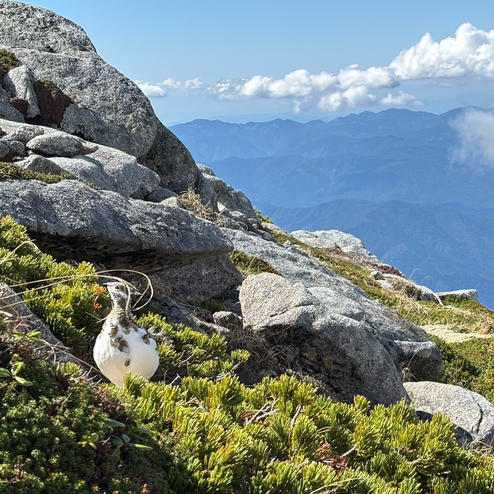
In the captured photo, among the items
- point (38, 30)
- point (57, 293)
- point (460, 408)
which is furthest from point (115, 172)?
point (38, 30)

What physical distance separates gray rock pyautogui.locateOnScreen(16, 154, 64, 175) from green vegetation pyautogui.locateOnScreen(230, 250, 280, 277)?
7.27 metres

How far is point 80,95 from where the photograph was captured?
29.1 meters

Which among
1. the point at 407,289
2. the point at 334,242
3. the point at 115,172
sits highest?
the point at 115,172

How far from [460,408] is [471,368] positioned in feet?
27.4

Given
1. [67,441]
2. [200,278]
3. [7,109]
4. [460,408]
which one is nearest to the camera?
[67,441]

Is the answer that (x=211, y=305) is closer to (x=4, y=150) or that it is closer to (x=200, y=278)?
(x=200, y=278)

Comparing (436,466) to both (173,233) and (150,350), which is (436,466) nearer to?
(150,350)

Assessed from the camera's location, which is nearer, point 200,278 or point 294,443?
point 294,443

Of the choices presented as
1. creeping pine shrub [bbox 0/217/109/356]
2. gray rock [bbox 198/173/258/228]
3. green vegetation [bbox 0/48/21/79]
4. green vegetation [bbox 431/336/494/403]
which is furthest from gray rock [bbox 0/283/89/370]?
gray rock [bbox 198/173/258/228]

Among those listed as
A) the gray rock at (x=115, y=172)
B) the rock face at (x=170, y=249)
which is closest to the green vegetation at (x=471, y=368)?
the rock face at (x=170, y=249)

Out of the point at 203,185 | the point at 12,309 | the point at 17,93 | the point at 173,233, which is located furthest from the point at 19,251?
the point at 203,185

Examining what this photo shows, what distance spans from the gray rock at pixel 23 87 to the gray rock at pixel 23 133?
22.0 ft

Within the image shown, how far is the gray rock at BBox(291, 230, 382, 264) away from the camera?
2228 inches

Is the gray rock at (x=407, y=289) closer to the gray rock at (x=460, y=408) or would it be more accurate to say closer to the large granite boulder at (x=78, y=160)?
the large granite boulder at (x=78, y=160)
